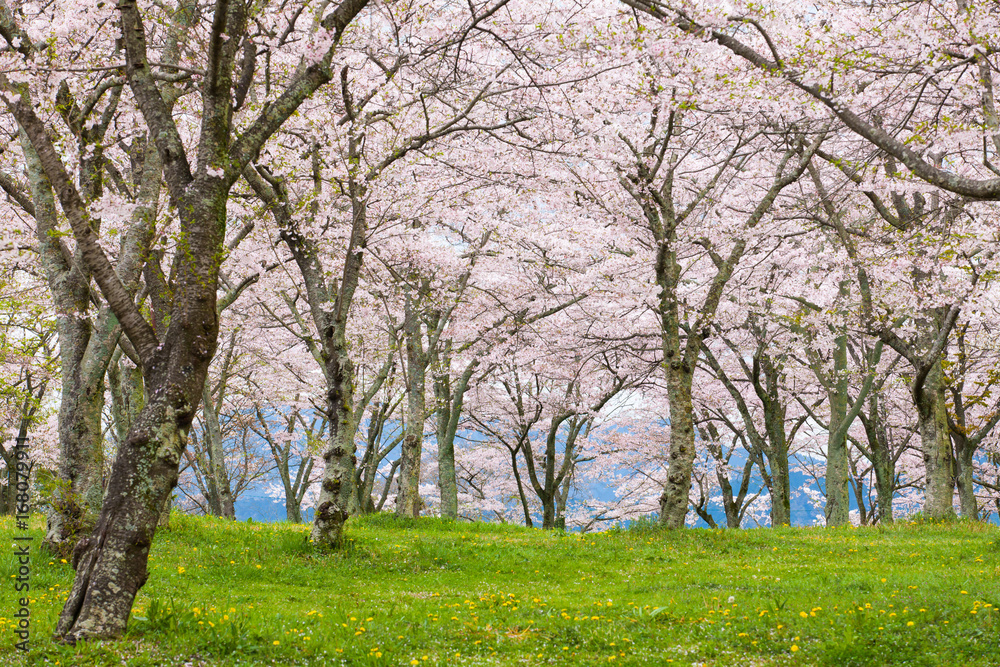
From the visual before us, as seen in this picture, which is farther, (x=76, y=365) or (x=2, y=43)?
(x=2, y=43)

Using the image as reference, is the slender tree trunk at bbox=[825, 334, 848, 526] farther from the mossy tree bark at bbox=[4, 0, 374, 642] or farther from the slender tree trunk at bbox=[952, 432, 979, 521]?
the mossy tree bark at bbox=[4, 0, 374, 642]

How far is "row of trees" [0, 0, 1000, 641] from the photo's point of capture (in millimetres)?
7172

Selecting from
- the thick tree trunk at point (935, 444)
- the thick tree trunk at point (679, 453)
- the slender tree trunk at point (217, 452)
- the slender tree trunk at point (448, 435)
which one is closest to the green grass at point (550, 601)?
the thick tree trunk at point (679, 453)

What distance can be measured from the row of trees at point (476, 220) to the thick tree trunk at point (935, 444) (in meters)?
0.07

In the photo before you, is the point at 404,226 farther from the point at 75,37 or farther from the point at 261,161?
the point at 75,37

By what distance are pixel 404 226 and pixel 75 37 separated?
374 inches

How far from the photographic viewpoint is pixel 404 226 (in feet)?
66.5

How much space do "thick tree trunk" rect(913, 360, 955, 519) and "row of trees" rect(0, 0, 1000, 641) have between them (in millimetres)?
74

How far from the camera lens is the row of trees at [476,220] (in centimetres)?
717

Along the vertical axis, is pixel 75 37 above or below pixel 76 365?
above

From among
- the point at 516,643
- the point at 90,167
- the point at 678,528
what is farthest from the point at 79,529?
the point at 678,528

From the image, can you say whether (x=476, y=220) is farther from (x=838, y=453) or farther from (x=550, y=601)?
(x=550, y=601)

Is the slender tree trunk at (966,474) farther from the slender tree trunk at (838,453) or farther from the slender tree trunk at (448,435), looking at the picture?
the slender tree trunk at (448,435)

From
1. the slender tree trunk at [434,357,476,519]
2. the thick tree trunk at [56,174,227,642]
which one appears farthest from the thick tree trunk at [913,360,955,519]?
the thick tree trunk at [56,174,227,642]
